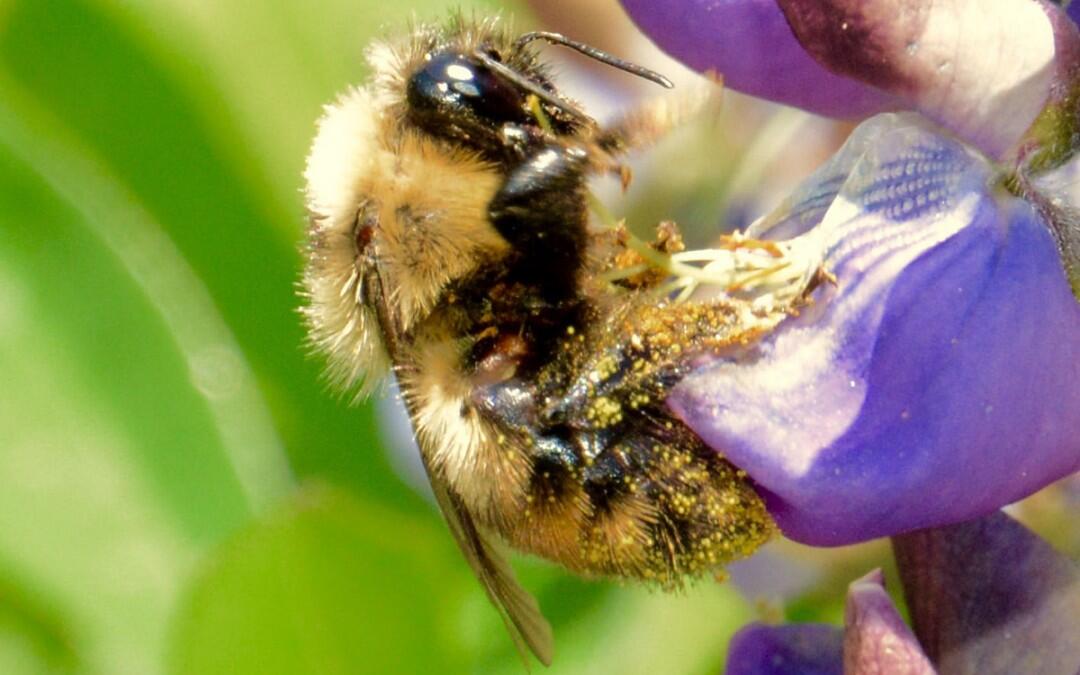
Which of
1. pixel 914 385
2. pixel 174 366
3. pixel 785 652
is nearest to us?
pixel 914 385

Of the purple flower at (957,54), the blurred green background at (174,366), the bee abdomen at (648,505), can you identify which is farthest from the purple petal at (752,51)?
the blurred green background at (174,366)

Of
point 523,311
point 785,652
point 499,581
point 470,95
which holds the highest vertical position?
point 470,95

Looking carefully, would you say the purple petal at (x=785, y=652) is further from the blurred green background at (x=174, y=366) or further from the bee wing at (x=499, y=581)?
the blurred green background at (x=174, y=366)

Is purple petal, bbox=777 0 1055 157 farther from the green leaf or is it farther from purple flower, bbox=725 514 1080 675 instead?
the green leaf

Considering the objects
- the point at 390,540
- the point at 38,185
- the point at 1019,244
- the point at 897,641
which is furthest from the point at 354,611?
the point at 1019,244

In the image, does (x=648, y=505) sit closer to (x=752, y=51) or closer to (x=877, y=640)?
(x=877, y=640)

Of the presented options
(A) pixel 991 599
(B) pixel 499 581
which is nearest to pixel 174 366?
(B) pixel 499 581
